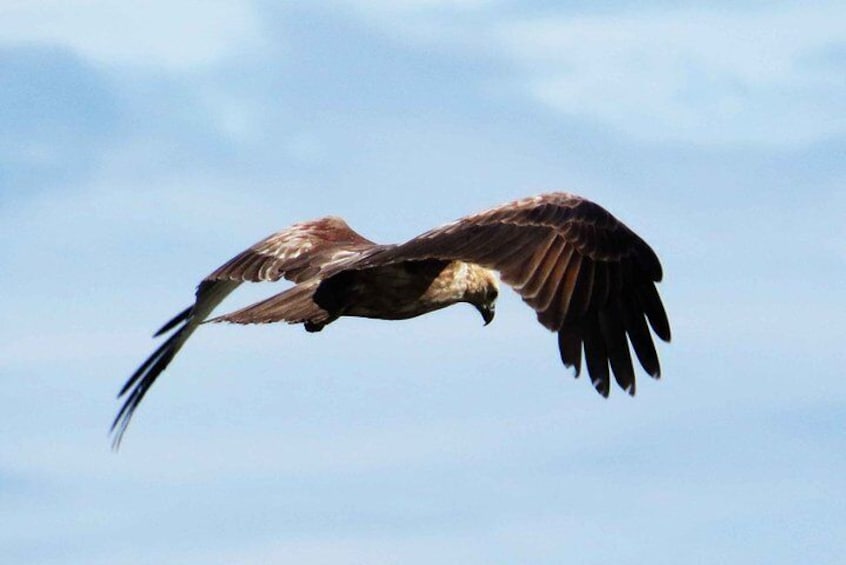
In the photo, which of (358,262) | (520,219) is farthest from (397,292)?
(520,219)

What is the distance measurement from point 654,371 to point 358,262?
248 cm

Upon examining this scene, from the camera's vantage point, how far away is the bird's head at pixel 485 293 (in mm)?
18797

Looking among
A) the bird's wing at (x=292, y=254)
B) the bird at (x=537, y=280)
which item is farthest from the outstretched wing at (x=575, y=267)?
the bird's wing at (x=292, y=254)

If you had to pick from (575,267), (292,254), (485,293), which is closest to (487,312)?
(485,293)

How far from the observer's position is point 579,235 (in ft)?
55.2

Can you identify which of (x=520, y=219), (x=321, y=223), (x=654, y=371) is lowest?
(x=654, y=371)

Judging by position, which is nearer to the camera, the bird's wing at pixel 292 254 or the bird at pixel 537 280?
the bird at pixel 537 280

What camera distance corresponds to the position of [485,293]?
62.2ft

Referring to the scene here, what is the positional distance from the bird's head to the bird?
111 millimetres

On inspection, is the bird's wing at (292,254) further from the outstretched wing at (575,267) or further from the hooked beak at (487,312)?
the outstretched wing at (575,267)

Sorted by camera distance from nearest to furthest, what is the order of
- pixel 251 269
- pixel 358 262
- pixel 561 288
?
pixel 561 288 → pixel 358 262 → pixel 251 269

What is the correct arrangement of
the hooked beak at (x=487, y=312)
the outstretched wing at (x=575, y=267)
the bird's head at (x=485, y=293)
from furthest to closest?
the hooked beak at (x=487, y=312)
the bird's head at (x=485, y=293)
the outstretched wing at (x=575, y=267)

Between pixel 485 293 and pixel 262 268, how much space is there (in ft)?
5.65

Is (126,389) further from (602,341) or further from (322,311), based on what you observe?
(602,341)
